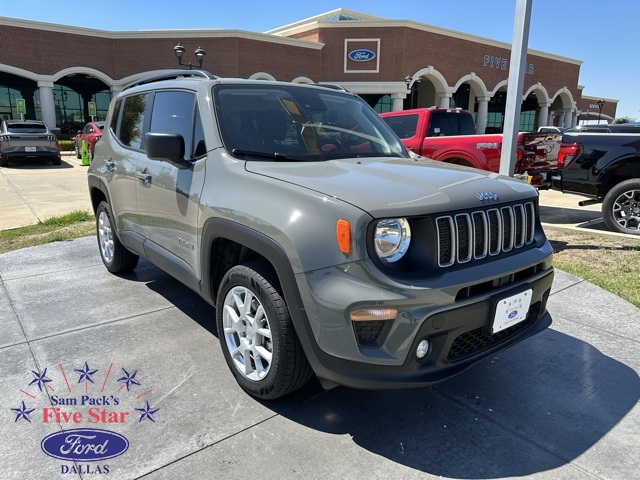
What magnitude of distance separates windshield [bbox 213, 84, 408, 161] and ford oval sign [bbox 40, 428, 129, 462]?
1764 millimetres

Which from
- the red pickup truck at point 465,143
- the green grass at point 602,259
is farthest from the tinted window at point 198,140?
the red pickup truck at point 465,143

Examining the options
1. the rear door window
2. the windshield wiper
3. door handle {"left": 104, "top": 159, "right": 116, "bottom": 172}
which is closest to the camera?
the windshield wiper

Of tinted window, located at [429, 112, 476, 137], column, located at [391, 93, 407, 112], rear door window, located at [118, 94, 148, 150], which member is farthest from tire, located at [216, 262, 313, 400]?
column, located at [391, 93, 407, 112]

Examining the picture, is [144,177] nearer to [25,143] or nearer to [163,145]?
[163,145]

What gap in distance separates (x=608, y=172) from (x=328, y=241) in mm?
6698

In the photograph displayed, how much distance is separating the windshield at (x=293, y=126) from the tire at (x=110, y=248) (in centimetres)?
219

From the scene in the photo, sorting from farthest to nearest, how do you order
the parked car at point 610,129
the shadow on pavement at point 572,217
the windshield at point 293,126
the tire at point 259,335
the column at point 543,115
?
the column at point 543,115
the parked car at point 610,129
the shadow on pavement at point 572,217
the windshield at point 293,126
the tire at point 259,335

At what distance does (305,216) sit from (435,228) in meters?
0.64

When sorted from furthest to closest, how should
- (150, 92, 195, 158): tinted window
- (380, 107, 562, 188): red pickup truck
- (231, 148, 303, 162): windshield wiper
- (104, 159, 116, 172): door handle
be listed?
(380, 107, 562, 188): red pickup truck
(104, 159, 116, 172): door handle
(150, 92, 195, 158): tinted window
(231, 148, 303, 162): windshield wiper

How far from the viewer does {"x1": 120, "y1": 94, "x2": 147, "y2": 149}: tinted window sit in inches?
165

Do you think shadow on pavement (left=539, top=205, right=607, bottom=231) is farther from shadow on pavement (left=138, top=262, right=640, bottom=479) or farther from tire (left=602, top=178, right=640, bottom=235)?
shadow on pavement (left=138, top=262, right=640, bottom=479)

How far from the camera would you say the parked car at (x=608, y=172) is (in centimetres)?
697

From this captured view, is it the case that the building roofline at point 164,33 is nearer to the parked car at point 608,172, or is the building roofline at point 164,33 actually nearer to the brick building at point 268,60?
the brick building at point 268,60

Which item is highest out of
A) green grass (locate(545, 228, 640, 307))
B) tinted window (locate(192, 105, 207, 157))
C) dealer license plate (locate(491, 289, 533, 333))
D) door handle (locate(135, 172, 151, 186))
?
tinted window (locate(192, 105, 207, 157))
